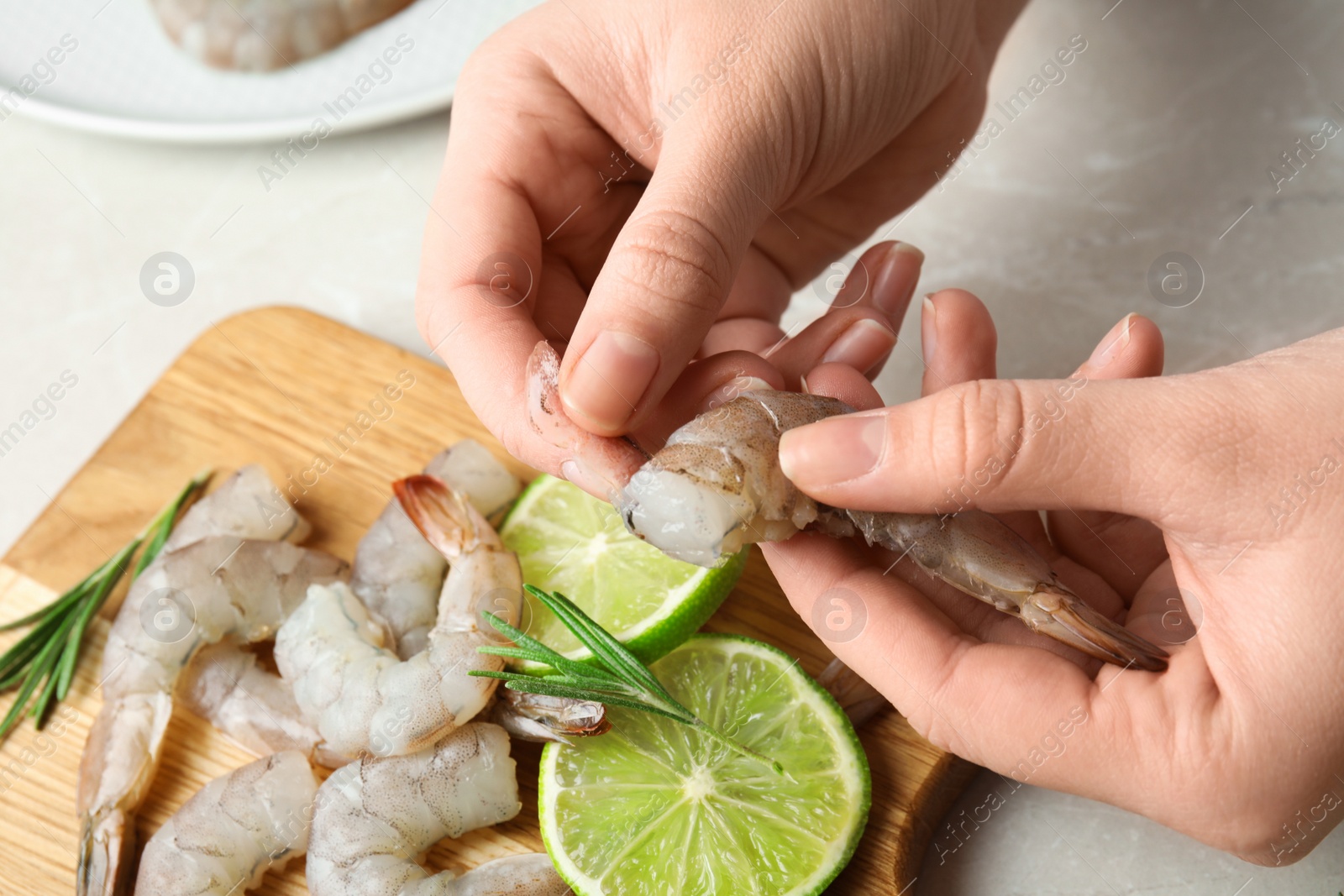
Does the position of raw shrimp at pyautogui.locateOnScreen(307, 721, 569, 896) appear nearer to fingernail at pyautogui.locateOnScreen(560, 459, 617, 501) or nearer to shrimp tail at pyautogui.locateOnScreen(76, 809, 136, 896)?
shrimp tail at pyautogui.locateOnScreen(76, 809, 136, 896)

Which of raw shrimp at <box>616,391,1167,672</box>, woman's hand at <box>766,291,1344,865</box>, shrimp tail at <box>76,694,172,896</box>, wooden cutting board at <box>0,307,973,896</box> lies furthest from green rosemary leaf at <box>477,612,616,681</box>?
shrimp tail at <box>76,694,172,896</box>

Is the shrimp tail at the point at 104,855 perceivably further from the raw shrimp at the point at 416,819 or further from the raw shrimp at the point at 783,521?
the raw shrimp at the point at 783,521

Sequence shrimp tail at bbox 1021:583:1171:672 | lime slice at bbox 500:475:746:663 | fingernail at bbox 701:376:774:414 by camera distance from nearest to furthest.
Result: shrimp tail at bbox 1021:583:1171:672 → fingernail at bbox 701:376:774:414 → lime slice at bbox 500:475:746:663

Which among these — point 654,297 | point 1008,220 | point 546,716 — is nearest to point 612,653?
point 546,716

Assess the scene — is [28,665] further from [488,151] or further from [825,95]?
[825,95]

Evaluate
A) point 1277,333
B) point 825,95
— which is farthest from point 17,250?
point 1277,333

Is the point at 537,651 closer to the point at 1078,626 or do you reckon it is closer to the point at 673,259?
the point at 673,259
